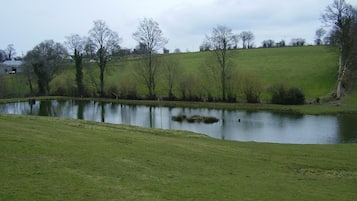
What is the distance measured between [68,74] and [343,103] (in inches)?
2270

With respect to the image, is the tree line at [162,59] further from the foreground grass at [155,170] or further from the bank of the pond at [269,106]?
the foreground grass at [155,170]

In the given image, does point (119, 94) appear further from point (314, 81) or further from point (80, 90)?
point (314, 81)

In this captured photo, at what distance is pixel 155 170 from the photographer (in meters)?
13.5

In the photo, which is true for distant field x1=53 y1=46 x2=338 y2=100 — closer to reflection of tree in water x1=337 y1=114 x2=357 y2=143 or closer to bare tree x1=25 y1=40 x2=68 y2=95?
bare tree x1=25 y1=40 x2=68 y2=95

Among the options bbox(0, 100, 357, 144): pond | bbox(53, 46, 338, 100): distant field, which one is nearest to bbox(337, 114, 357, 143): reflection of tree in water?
bbox(0, 100, 357, 144): pond

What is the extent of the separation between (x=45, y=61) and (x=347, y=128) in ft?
211

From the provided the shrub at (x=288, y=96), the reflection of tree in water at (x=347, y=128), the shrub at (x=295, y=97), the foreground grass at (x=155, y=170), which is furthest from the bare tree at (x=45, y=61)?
the foreground grass at (x=155, y=170)

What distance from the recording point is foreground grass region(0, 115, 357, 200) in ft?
34.0

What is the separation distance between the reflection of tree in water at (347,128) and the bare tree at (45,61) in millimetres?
59225

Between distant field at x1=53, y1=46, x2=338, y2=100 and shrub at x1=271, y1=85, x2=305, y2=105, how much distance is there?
272 cm

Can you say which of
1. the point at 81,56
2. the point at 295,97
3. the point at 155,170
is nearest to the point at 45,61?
the point at 81,56

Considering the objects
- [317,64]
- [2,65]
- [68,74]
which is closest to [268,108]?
[317,64]

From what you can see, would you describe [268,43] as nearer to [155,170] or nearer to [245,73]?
A: [245,73]

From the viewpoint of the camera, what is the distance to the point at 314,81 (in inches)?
2408
